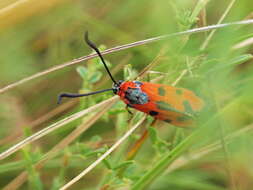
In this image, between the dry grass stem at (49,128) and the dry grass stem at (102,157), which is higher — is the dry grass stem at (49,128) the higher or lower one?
the higher one

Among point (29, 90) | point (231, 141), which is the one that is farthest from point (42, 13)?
point (231, 141)

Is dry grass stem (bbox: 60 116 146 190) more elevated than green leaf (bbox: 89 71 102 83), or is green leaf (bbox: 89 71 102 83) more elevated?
green leaf (bbox: 89 71 102 83)

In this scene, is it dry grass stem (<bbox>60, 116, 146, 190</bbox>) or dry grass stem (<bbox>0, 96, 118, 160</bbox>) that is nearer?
dry grass stem (<bbox>60, 116, 146, 190</bbox>)

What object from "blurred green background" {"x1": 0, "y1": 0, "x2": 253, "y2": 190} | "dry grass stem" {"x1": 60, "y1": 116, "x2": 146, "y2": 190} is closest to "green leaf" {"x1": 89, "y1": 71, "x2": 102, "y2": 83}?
"blurred green background" {"x1": 0, "y1": 0, "x2": 253, "y2": 190}

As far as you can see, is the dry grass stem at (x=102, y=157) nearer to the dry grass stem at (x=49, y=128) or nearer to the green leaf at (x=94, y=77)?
the dry grass stem at (x=49, y=128)

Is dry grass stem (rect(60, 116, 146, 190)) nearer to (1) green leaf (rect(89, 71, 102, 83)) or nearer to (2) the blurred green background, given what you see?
(2) the blurred green background

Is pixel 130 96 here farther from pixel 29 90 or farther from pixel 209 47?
pixel 29 90

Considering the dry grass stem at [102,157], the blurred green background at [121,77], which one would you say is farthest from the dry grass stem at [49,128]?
the dry grass stem at [102,157]

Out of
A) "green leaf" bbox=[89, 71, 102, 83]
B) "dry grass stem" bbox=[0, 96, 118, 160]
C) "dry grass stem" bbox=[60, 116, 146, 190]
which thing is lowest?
"dry grass stem" bbox=[60, 116, 146, 190]

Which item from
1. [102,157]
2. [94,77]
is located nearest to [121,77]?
[94,77]
